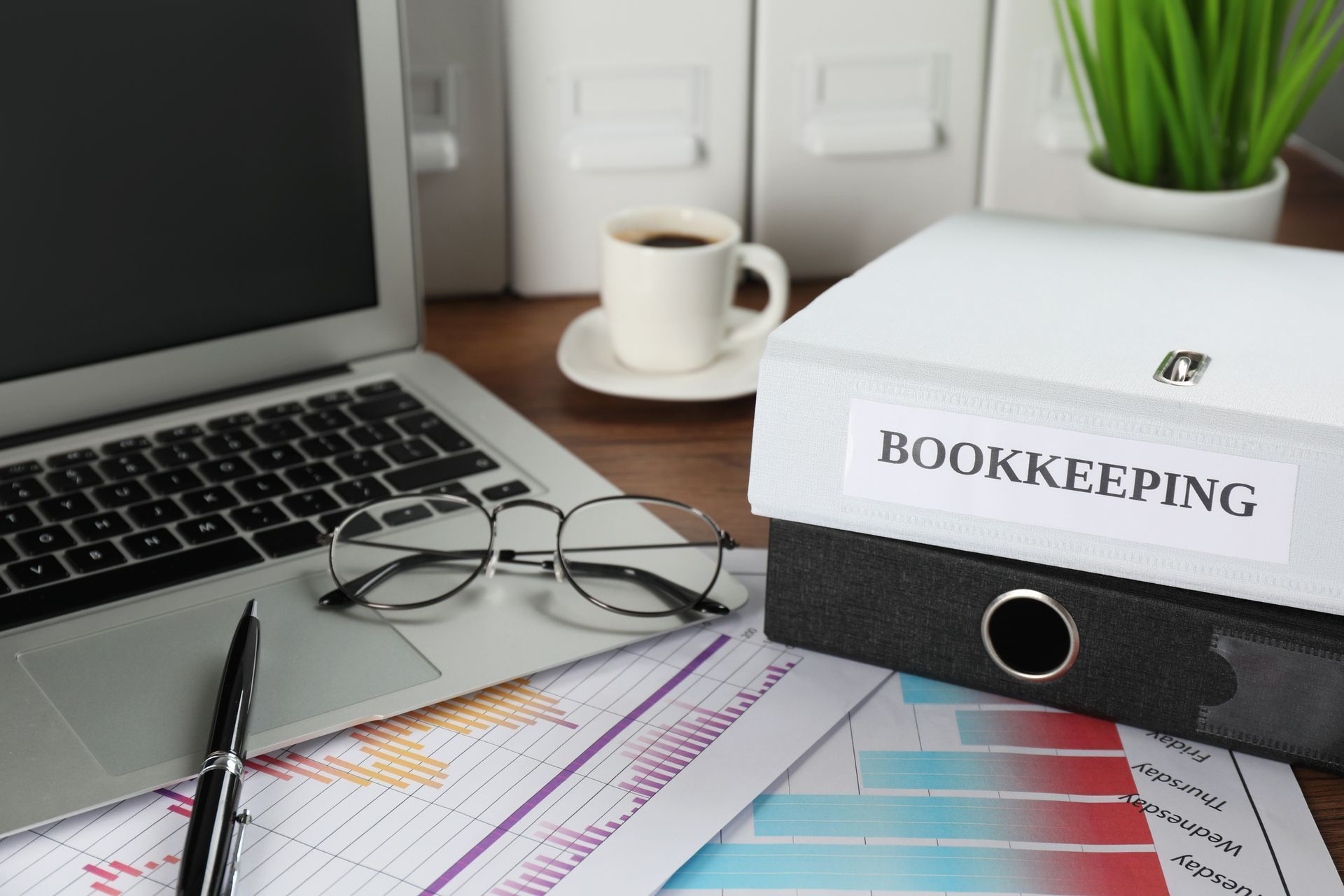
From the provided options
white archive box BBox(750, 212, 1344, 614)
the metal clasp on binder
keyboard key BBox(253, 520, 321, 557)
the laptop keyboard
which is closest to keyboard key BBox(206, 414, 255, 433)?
the laptop keyboard

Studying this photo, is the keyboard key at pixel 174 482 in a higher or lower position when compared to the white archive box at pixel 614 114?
lower

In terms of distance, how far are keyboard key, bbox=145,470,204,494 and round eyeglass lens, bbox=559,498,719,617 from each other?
19 centimetres

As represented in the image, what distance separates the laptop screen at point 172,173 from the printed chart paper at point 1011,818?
41cm

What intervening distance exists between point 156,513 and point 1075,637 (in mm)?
420

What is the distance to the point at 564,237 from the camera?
87 cm

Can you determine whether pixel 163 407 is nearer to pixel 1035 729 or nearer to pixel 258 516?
pixel 258 516

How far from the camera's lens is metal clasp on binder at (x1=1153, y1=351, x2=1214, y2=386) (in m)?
0.46

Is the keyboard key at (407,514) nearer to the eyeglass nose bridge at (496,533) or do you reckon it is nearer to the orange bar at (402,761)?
the eyeglass nose bridge at (496,533)

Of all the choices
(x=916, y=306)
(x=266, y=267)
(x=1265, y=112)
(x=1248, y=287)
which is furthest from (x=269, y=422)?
(x=1265, y=112)

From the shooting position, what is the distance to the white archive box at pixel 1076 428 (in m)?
0.44

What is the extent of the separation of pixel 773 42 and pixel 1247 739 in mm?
549

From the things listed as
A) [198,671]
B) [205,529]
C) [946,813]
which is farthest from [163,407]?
[946,813]

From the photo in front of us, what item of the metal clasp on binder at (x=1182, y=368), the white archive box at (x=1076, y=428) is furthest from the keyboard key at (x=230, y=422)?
the metal clasp on binder at (x=1182, y=368)

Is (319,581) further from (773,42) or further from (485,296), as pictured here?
(773,42)
